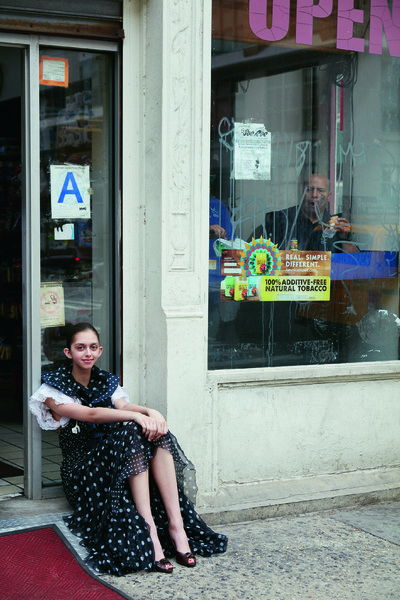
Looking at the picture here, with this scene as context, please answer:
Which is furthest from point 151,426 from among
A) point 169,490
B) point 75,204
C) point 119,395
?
point 75,204

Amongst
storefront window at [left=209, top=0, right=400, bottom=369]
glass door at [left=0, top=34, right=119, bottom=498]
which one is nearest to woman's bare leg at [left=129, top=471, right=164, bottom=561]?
glass door at [left=0, top=34, right=119, bottom=498]

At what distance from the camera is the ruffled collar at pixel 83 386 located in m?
4.38

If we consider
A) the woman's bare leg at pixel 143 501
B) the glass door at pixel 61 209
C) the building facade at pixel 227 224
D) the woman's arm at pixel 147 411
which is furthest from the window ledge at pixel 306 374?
the woman's bare leg at pixel 143 501

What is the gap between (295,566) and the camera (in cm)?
409

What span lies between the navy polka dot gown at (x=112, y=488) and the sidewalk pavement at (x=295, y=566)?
11cm

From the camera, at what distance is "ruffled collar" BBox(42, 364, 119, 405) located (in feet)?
14.4

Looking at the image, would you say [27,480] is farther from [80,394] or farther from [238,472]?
[238,472]

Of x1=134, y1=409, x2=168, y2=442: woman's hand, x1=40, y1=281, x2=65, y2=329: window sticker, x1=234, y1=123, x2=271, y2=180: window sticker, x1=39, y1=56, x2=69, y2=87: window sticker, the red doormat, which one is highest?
x1=39, y1=56, x2=69, y2=87: window sticker

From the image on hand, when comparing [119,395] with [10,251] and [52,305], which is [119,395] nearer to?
[52,305]

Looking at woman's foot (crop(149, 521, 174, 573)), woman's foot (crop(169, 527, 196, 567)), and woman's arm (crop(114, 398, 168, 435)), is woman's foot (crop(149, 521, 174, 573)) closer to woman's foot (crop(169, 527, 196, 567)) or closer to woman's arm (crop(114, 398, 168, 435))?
woman's foot (crop(169, 527, 196, 567))

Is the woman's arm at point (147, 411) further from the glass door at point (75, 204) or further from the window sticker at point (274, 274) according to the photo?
the window sticker at point (274, 274)

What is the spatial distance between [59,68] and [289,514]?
2971mm

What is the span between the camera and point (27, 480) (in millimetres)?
4742

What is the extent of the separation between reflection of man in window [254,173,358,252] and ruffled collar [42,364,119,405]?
137cm
